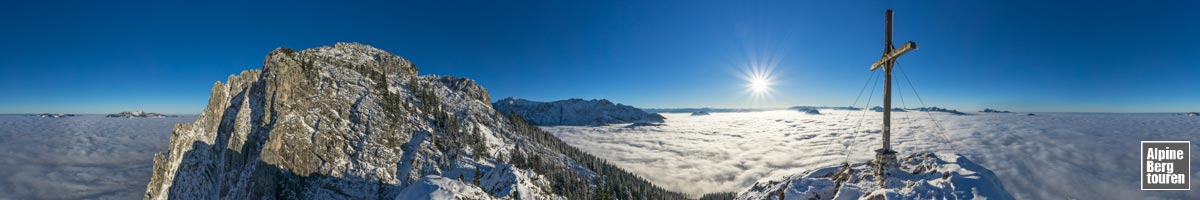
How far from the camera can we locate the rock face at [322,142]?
2420 inches

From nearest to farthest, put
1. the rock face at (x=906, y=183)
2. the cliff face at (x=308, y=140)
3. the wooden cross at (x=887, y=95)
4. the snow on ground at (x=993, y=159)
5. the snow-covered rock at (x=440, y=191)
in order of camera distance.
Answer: the rock face at (x=906, y=183), the wooden cross at (x=887, y=95), the snow-covered rock at (x=440, y=191), the cliff face at (x=308, y=140), the snow on ground at (x=993, y=159)

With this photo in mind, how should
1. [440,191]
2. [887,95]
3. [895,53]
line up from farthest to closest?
[440,191]
[887,95]
[895,53]

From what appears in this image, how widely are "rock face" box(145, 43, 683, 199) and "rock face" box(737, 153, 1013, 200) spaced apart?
37.7 m

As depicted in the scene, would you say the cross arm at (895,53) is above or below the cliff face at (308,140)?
above

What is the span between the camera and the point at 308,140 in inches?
2456

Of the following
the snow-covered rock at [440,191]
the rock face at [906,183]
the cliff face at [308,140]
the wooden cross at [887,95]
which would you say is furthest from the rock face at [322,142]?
the wooden cross at [887,95]

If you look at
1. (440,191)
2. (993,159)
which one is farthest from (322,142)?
(993,159)

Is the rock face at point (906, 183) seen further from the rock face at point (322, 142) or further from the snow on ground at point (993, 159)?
the rock face at point (322, 142)

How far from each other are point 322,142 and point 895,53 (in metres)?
75.2

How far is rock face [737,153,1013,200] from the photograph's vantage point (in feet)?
37.2

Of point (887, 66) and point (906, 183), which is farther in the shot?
point (887, 66)

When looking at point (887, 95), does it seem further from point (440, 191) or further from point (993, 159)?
point (993, 159)

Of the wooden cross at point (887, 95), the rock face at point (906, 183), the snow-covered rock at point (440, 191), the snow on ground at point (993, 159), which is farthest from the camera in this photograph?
the snow on ground at point (993, 159)

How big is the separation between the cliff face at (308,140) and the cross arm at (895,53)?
222ft
